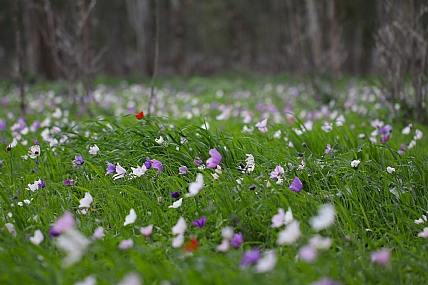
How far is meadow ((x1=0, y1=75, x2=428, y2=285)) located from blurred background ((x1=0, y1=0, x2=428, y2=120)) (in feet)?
3.85

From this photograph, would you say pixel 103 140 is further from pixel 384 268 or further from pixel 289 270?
pixel 384 268

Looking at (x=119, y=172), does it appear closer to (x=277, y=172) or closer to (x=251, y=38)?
(x=277, y=172)

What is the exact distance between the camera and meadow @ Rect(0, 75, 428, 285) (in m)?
1.50

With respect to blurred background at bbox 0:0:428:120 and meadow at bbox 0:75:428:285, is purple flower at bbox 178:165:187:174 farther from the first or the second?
blurred background at bbox 0:0:428:120

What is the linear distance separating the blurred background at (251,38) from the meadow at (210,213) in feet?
3.85

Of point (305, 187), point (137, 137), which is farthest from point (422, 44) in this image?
point (137, 137)

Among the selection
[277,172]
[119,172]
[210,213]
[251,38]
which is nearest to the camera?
[210,213]

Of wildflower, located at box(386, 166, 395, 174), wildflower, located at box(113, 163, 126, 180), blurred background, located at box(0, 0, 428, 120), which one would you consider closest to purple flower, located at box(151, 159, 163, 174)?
wildflower, located at box(113, 163, 126, 180)

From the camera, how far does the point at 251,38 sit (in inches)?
816

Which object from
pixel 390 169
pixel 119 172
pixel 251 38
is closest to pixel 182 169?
pixel 119 172

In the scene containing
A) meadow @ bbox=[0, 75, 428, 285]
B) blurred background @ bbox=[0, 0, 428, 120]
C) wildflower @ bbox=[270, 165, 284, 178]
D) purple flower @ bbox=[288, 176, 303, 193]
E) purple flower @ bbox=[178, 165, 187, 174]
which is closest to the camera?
meadow @ bbox=[0, 75, 428, 285]

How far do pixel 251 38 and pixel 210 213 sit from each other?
767 inches

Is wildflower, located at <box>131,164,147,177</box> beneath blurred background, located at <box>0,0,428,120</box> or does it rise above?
above

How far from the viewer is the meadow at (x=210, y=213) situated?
59.1 inches
